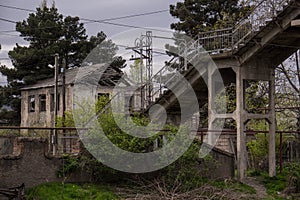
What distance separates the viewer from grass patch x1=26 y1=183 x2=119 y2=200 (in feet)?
43.5

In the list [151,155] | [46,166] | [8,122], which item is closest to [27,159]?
[46,166]

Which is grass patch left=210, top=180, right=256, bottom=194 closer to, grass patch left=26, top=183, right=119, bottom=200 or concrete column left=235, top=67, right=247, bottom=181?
concrete column left=235, top=67, right=247, bottom=181

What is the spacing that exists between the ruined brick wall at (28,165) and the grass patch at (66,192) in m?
0.31

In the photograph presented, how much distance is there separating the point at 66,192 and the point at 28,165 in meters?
1.44

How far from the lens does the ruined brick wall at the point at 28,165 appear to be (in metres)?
13.6

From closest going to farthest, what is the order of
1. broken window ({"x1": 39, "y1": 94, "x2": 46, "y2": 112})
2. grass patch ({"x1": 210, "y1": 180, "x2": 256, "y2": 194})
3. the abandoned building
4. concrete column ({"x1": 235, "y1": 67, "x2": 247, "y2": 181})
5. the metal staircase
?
1. grass patch ({"x1": 210, "y1": 180, "x2": 256, "y2": 194})
2. the metal staircase
3. concrete column ({"x1": 235, "y1": 67, "x2": 247, "y2": 181})
4. the abandoned building
5. broken window ({"x1": 39, "y1": 94, "x2": 46, "y2": 112})

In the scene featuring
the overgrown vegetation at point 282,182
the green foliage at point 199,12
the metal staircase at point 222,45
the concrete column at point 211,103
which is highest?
the green foliage at point 199,12

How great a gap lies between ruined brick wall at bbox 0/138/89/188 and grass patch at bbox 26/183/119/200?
313mm

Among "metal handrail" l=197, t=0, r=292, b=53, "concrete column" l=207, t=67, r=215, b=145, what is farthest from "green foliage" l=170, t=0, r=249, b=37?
"concrete column" l=207, t=67, r=215, b=145

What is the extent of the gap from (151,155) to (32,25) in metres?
30.4

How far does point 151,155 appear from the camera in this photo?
1510cm

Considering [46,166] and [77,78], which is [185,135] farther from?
[77,78]

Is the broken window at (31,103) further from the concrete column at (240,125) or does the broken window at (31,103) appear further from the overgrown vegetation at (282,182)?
the concrete column at (240,125)

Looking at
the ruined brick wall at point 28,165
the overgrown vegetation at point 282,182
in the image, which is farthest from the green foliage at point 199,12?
the ruined brick wall at point 28,165
